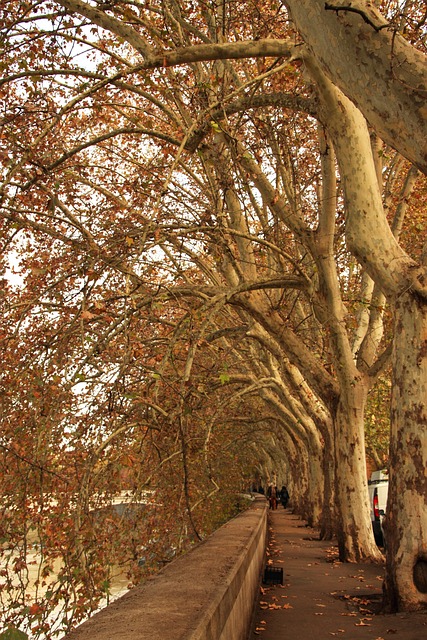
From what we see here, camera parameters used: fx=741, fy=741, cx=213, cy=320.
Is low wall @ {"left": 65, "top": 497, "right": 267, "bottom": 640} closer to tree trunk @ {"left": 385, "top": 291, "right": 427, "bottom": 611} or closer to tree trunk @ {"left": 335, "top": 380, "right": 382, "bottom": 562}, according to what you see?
tree trunk @ {"left": 385, "top": 291, "right": 427, "bottom": 611}

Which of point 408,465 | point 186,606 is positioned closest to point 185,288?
point 408,465

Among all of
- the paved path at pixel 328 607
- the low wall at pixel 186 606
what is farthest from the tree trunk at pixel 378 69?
the paved path at pixel 328 607

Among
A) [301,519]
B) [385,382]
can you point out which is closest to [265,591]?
[385,382]

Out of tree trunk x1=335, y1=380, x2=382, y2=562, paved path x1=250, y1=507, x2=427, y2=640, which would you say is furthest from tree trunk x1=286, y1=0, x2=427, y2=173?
tree trunk x1=335, y1=380, x2=382, y2=562

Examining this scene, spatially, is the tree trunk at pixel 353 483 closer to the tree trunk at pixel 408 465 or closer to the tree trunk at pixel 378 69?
the tree trunk at pixel 408 465

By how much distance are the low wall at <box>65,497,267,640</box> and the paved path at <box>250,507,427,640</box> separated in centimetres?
114

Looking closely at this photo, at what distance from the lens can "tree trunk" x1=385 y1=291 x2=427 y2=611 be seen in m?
7.21

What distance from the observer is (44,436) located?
7449 millimetres

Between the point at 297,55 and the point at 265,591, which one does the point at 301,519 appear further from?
the point at 297,55

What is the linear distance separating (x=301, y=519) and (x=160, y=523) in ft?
61.4

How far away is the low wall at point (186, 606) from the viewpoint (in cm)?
306

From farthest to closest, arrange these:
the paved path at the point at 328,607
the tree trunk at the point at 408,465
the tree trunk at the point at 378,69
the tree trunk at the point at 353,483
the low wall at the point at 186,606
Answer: the tree trunk at the point at 353,483
the tree trunk at the point at 408,465
the paved path at the point at 328,607
the tree trunk at the point at 378,69
the low wall at the point at 186,606

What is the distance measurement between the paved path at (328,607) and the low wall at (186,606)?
1142 mm

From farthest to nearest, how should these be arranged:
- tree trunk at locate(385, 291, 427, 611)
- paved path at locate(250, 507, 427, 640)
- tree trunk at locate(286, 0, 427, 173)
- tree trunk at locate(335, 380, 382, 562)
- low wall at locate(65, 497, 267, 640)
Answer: tree trunk at locate(335, 380, 382, 562)
tree trunk at locate(385, 291, 427, 611)
paved path at locate(250, 507, 427, 640)
tree trunk at locate(286, 0, 427, 173)
low wall at locate(65, 497, 267, 640)
